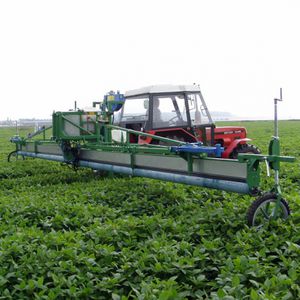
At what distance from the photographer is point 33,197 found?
6.77 metres

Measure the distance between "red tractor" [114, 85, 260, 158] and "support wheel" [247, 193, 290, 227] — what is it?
4.11 meters

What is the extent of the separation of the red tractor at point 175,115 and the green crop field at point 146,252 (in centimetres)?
280

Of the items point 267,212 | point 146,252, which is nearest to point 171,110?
point 267,212

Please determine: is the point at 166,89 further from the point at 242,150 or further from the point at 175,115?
the point at 242,150

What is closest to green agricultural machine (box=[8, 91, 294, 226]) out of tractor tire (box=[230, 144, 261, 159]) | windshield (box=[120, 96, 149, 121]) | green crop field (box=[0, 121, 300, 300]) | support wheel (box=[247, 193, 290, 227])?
support wheel (box=[247, 193, 290, 227])

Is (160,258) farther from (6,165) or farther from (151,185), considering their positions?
(6,165)

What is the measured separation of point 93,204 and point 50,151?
179 inches

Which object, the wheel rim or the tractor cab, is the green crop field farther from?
the tractor cab

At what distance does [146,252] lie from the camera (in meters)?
4.10

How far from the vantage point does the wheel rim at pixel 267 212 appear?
480 centimetres

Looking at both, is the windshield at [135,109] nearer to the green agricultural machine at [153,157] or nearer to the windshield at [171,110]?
the green agricultural machine at [153,157]

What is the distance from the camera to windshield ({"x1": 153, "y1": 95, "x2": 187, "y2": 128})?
8953 millimetres

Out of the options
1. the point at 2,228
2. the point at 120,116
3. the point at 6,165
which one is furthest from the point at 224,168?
the point at 6,165

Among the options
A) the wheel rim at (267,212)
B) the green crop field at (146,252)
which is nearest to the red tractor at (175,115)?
the green crop field at (146,252)
